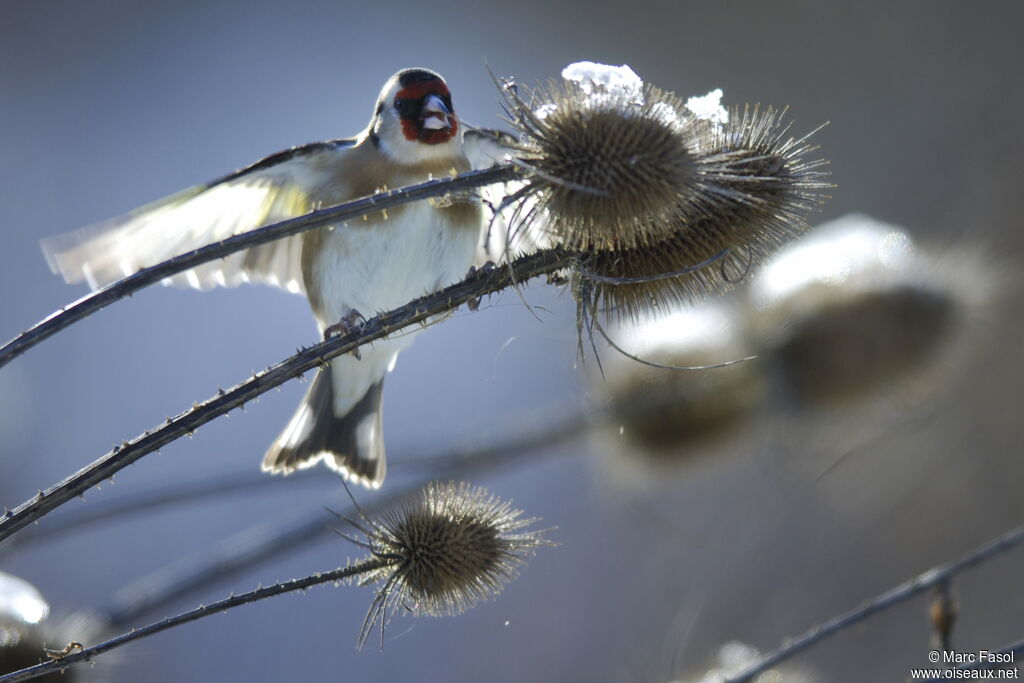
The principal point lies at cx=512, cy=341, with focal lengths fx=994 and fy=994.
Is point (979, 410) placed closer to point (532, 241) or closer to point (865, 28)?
point (865, 28)

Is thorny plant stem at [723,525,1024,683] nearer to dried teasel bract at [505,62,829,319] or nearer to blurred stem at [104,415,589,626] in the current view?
dried teasel bract at [505,62,829,319]

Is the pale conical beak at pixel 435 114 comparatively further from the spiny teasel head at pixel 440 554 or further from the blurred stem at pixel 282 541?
the spiny teasel head at pixel 440 554

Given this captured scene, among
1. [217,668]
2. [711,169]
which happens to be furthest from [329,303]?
[217,668]

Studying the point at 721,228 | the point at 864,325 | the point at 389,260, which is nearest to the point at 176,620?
the point at 721,228

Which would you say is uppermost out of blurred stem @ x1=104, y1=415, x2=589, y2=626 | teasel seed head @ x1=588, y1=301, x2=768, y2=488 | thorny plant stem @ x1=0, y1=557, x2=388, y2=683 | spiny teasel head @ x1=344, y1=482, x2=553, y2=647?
teasel seed head @ x1=588, y1=301, x2=768, y2=488

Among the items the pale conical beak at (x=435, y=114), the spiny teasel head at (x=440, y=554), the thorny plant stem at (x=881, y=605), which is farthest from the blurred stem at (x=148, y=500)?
the thorny plant stem at (x=881, y=605)

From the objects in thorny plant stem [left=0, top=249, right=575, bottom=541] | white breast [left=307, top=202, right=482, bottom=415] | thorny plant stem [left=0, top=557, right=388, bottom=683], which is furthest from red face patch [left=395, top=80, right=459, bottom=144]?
thorny plant stem [left=0, top=557, right=388, bottom=683]
